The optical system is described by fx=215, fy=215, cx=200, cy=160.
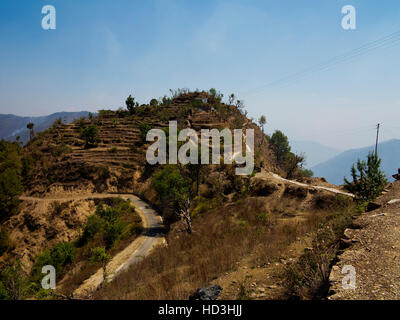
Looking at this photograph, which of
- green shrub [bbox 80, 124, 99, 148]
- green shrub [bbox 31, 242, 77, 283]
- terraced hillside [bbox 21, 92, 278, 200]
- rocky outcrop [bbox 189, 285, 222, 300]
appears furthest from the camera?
green shrub [bbox 80, 124, 99, 148]

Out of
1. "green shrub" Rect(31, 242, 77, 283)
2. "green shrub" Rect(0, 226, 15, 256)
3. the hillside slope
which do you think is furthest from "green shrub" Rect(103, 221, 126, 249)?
the hillside slope

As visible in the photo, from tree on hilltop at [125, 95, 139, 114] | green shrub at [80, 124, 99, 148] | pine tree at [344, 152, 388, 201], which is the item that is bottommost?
pine tree at [344, 152, 388, 201]

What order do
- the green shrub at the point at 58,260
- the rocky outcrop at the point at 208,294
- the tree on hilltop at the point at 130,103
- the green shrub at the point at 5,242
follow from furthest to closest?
1. the tree on hilltop at the point at 130,103
2. the green shrub at the point at 5,242
3. the green shrub at the point at 58,260
4. the rocky outcrop at the point at 208,294

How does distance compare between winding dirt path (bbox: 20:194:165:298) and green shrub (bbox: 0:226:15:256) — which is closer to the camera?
winding dirt path (bbox: 20:194:165:298)

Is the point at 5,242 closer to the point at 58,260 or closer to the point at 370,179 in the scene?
the point at 58,260

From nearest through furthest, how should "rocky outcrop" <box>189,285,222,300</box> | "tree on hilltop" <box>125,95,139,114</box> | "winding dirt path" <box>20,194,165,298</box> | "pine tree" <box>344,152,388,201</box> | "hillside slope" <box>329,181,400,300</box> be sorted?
"hillside slope" <box>329,181,400,300</box> → "rocky outcrop" <box>189,285,222,300</box> → "pine tree" <box>344,152,388,201</box> → "winding dirt path" <box>20,194,165,298</box> → "tree on hilltop" <box>125,95,139,114</box>

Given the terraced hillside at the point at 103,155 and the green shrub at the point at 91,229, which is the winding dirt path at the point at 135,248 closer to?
the terraced hillside at the point at 103,155

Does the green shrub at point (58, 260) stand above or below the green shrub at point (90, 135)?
below

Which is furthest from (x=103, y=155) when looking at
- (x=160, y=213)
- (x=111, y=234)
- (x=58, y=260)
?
(x=58, y=260)

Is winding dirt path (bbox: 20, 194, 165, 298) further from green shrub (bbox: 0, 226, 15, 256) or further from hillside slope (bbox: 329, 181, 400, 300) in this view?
hillside slope (bbox: 329, 181, 400, 300)

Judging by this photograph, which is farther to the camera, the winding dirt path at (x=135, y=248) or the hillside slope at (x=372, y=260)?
the winding dirt path at (x=135, y=248)

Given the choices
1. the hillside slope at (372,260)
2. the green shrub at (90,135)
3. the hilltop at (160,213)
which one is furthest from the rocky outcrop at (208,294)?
the green shrub at (90,135)
